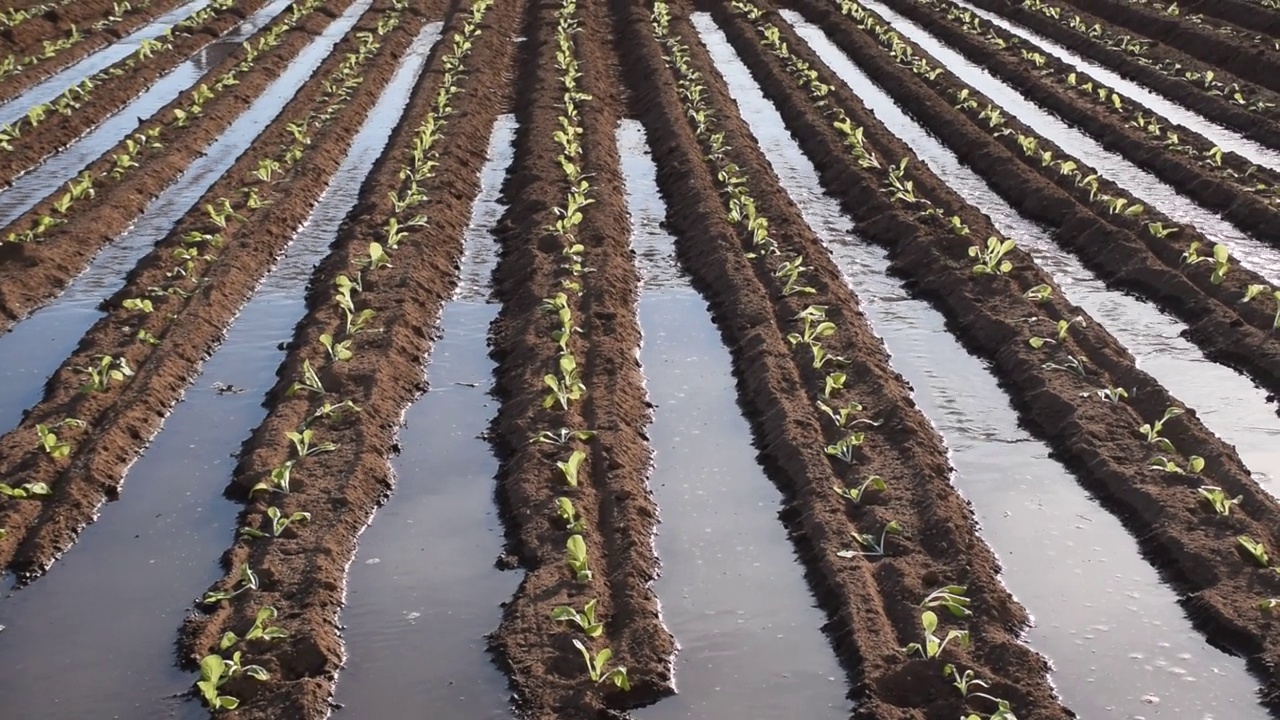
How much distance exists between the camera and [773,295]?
930 centimetres

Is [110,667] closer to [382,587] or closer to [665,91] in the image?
[382,587]

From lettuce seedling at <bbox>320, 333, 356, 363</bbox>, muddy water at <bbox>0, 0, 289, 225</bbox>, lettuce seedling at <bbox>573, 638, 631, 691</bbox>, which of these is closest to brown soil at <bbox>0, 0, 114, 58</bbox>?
muddy water at <bbox>0, 0, 289, 225</bbox>

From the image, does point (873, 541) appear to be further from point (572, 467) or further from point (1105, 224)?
point (1105, 224)

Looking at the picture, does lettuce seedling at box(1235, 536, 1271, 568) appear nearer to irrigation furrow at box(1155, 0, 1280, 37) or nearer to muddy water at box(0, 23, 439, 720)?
muddy water at box(0, 23, 439, 720)

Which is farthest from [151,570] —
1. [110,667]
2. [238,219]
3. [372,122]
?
[372,122]

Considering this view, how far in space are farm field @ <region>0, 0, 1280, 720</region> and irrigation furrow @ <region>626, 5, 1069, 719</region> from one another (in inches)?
1.1

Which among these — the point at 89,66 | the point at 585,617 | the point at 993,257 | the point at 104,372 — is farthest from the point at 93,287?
the point at 89,66

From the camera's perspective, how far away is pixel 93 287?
9.98 m

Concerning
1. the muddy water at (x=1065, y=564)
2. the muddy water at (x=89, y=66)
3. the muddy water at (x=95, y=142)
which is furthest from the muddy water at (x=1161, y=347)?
the muddy water at (x=89, y=66)

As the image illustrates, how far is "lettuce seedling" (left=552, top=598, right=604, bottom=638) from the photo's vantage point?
5.60 meters

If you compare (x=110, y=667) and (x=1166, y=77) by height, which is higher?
(x=1166, y=77)

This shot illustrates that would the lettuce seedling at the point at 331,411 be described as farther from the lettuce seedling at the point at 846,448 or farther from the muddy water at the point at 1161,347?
the muddy water at the point at 1161,347

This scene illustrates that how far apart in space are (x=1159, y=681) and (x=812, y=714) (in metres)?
1.37

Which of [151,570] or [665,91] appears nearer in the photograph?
[151,570]
